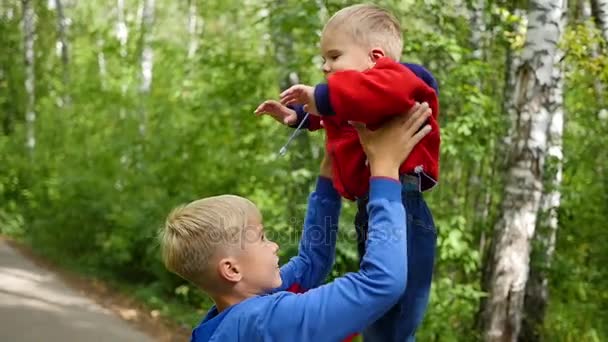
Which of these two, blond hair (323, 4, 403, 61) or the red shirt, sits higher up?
blond hair (323, 4, 403, 61)

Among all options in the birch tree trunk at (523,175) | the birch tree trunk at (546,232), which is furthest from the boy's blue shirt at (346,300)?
the birch tree trunk at (546,232)

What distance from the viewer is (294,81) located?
7.97m

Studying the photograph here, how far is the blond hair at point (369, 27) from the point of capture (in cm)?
206

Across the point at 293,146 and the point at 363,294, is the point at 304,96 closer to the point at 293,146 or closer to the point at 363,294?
the point at 363,294

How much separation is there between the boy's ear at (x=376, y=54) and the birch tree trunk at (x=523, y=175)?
4050 millimetres

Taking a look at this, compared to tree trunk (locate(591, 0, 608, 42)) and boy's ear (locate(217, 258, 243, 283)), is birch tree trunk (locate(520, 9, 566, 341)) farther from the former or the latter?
boy's ear (locate(217, 258, 243, 283))

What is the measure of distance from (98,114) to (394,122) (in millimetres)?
12722

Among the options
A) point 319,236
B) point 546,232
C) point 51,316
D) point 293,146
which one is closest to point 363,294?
point 319,236

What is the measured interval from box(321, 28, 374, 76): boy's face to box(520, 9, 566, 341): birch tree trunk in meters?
4.38

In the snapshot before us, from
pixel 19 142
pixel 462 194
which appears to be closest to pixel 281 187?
pixel 462 194

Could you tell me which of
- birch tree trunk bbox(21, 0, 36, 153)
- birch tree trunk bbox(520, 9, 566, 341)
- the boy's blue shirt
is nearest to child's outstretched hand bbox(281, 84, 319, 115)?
the boy's blue shirt

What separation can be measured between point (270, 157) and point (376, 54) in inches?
244

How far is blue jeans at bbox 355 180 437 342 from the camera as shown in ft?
6.60

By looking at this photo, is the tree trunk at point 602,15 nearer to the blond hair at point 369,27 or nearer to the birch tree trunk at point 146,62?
the blond hair at point 369,27
